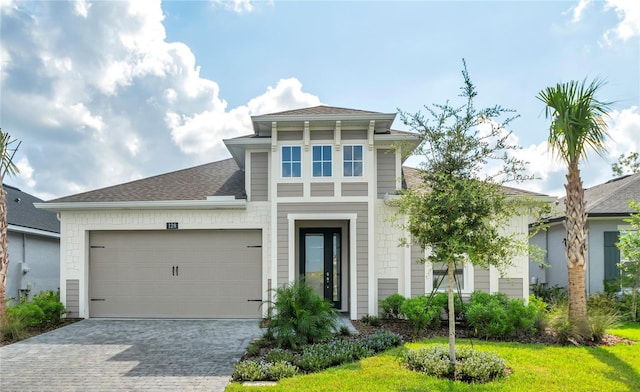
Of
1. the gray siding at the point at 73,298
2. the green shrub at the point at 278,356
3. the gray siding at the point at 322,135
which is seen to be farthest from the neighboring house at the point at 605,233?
the gray siding at the point at 73,298

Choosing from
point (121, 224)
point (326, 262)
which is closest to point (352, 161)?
point (326, 262)

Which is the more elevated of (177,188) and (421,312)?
(177,188)

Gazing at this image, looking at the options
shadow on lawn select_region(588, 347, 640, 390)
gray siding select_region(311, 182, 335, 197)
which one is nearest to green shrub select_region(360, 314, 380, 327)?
gray siding select_region(311, 182, 335, 197)

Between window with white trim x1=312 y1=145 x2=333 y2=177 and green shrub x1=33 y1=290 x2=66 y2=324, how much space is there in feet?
23.0

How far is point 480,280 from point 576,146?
151 inches

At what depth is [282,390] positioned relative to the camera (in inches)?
209

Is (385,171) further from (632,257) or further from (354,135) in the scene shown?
(632,257)

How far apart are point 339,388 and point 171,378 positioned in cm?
246

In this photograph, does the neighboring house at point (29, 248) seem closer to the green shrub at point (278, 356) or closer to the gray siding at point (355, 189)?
the gray siding at point (355, 189)

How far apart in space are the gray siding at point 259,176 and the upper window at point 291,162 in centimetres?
61

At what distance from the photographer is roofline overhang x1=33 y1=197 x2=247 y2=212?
1041 centimetres

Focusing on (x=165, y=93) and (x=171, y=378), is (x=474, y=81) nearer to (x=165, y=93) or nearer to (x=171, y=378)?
(x=171, y=378)

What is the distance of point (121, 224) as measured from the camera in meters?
10.8

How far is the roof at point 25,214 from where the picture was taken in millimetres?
13445
